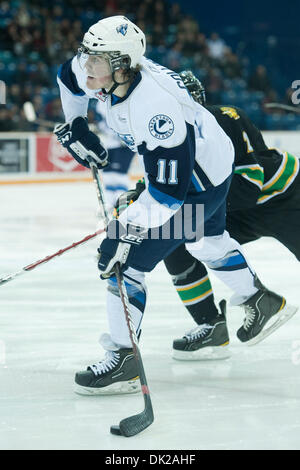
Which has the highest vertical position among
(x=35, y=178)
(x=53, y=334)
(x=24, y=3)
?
(x=53, y=334)

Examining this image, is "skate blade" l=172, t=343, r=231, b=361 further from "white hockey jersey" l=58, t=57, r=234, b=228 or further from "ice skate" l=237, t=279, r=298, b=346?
"white hockey jersey" l=58, t=57, r=234, b=228

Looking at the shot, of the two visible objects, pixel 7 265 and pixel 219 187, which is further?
pixel 7 265

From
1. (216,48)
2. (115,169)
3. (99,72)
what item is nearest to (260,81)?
(216,48)

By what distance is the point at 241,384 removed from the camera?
2.79 meters

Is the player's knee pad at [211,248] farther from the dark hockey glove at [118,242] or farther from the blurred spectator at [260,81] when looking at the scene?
the blurred spectator at [260,81]

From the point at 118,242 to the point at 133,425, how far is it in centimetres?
53

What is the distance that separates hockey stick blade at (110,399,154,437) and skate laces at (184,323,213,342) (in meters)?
0.84

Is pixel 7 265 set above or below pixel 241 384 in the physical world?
below

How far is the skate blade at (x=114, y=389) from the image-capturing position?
2676 millimetres

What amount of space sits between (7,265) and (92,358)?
6.14ft
